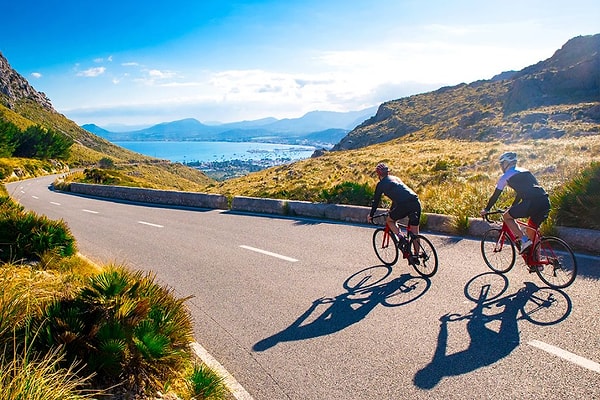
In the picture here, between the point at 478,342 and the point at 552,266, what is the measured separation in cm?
227

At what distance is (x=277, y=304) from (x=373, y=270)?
2.08m

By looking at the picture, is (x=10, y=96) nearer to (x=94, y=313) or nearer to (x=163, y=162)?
(x=163, y=162)

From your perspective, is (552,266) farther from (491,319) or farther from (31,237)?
(31,237)

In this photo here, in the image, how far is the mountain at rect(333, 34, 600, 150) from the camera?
183 ft

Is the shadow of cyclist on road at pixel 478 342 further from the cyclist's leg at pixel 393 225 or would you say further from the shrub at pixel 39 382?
the shrub at pixel 39 382

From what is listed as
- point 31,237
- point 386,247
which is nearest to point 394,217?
point 386,247

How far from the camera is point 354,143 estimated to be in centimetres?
10525

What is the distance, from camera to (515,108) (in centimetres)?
7894

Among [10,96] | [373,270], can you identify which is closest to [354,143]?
[373,270]

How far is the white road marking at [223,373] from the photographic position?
379 cm

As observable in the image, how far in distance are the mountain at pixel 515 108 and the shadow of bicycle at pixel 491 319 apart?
44923 millimetres

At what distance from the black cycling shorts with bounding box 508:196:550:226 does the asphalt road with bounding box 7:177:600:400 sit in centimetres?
92

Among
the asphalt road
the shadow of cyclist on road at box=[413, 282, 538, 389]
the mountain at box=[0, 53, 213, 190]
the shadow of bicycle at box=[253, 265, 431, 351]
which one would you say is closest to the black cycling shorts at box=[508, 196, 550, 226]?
the asphalt road

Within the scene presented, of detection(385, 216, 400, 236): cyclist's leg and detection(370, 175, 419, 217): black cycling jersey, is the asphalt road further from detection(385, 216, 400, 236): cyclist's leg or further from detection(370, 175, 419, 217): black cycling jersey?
detection(370, 175, 419, 217): black cycling jersey
